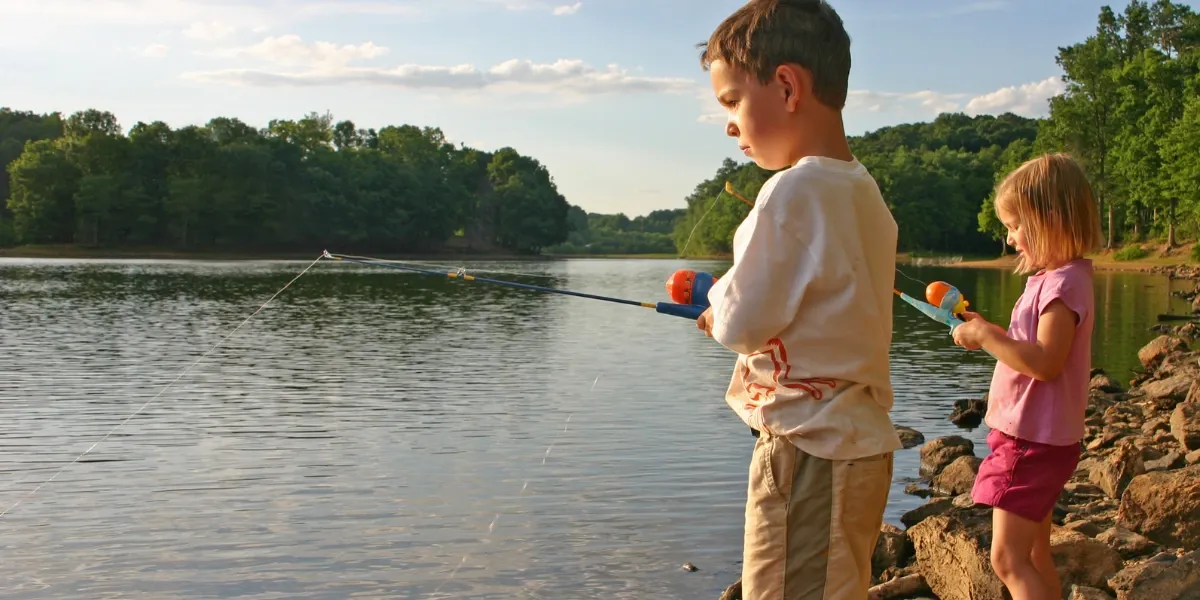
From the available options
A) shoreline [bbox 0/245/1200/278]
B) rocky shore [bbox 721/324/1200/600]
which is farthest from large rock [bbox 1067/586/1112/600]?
shoreline [bbox 0/245/1200/278]

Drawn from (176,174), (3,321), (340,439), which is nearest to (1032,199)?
(340,439)

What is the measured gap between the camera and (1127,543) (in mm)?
6566

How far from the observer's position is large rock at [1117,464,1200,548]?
21.4 ft

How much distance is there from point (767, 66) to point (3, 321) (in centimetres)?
2891

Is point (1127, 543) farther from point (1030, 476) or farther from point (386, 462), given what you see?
point (386, 462)

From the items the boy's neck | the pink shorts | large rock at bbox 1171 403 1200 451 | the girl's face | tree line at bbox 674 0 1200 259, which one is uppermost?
tree line at bbox 674 0 1200 259

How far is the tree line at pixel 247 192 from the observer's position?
9938 cm

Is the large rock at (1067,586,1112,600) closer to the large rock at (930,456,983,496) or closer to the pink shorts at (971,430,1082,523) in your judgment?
the pink shorts at (971,430,1082,523)

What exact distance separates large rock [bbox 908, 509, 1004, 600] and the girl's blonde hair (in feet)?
7.05

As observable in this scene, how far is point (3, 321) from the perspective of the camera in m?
27.5

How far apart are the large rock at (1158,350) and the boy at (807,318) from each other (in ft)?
55.6

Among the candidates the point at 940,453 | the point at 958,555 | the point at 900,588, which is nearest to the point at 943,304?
the point at 958,555

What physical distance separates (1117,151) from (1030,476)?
233ft

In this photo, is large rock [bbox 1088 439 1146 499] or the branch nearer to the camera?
the branch
